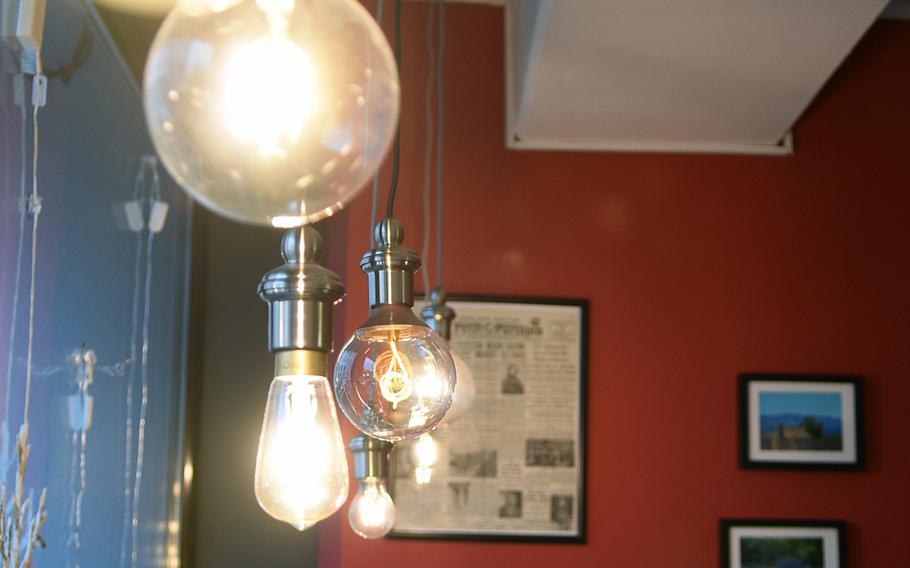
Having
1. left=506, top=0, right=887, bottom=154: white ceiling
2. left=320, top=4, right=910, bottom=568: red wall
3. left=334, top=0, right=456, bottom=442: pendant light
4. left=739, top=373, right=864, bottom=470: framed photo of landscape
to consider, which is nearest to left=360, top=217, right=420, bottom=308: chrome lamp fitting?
left=334, top=0, right=456, bottom=442: pendant light

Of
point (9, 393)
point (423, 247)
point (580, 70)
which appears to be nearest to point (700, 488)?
point (423, 247)

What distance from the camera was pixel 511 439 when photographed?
2975 millimetres

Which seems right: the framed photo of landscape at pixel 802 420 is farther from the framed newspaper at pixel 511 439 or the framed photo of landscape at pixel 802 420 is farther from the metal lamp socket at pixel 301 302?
the metal lamp socket at pixel 301 302

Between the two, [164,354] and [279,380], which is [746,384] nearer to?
[164,354]

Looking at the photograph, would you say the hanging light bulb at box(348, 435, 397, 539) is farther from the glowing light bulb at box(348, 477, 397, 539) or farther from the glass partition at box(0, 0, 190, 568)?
the glass partition at box(0, 0, 190, 568)

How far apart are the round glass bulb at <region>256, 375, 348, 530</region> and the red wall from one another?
1962 millimetres

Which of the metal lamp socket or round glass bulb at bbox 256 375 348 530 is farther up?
the metal lamp socket

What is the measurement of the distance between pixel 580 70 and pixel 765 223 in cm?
96

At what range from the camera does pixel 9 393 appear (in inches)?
53.5

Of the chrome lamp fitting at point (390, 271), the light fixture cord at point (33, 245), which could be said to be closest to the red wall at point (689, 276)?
the light fixture cord at point (33, 245)

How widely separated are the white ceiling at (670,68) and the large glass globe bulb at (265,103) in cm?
159

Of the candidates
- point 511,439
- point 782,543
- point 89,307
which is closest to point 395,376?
point 89,307

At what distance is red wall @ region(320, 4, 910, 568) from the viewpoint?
9.80 ft

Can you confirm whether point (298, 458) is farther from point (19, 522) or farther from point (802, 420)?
point (802, 420)
